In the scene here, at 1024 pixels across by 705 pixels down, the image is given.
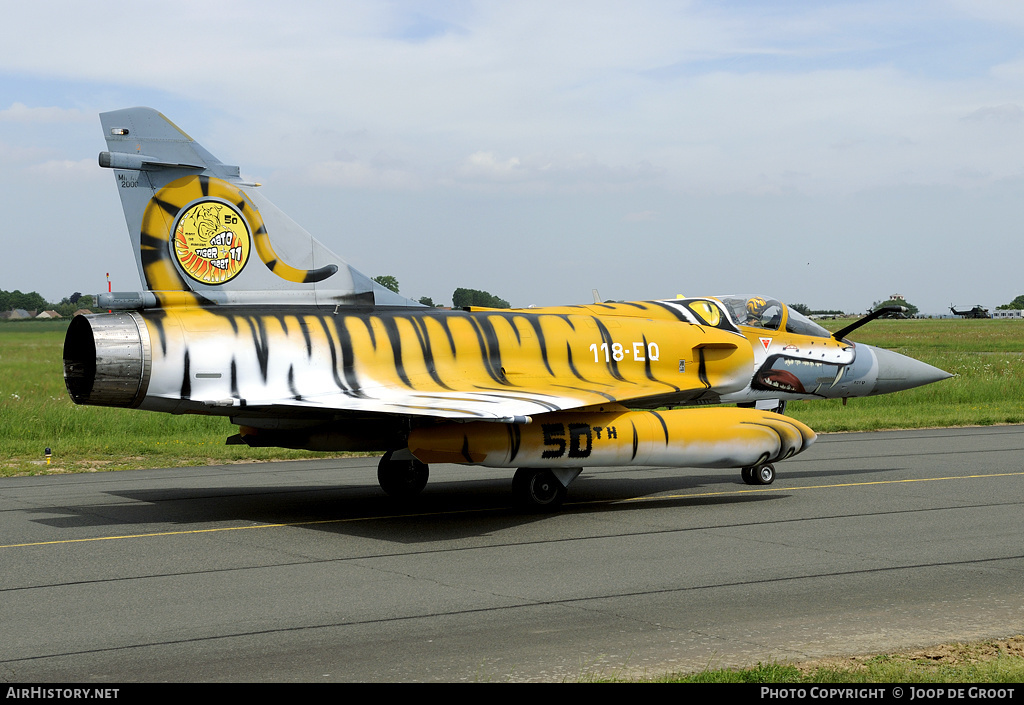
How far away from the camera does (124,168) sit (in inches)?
447

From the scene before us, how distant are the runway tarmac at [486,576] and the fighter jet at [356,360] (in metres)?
0.84

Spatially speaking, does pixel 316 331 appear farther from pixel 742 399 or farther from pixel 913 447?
pixel 913 447

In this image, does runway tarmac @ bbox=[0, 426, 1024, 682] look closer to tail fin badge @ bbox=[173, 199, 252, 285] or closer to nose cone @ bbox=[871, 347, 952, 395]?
nose cone @ bbox=[871, 347, 952, 395]

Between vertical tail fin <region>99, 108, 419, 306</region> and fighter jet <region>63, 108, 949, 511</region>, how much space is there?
0.02 meters

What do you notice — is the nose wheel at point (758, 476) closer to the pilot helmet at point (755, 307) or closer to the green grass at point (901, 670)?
the pilot helmet at point (755, 307)

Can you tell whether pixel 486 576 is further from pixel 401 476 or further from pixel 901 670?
pixel 401 476

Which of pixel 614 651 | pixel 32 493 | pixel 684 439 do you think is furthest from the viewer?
pixel 32 493

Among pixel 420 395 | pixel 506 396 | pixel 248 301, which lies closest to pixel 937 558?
pixel 506 396

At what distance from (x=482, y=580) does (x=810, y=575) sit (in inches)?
108

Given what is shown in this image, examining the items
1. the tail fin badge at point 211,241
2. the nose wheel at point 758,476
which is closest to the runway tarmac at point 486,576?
the nose wheel at point 758,476

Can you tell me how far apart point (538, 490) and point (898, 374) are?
673 cm

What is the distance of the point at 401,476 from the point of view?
13219 mm

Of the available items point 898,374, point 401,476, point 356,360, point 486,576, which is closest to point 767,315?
point 898,374

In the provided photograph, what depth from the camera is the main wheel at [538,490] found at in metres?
12.3
